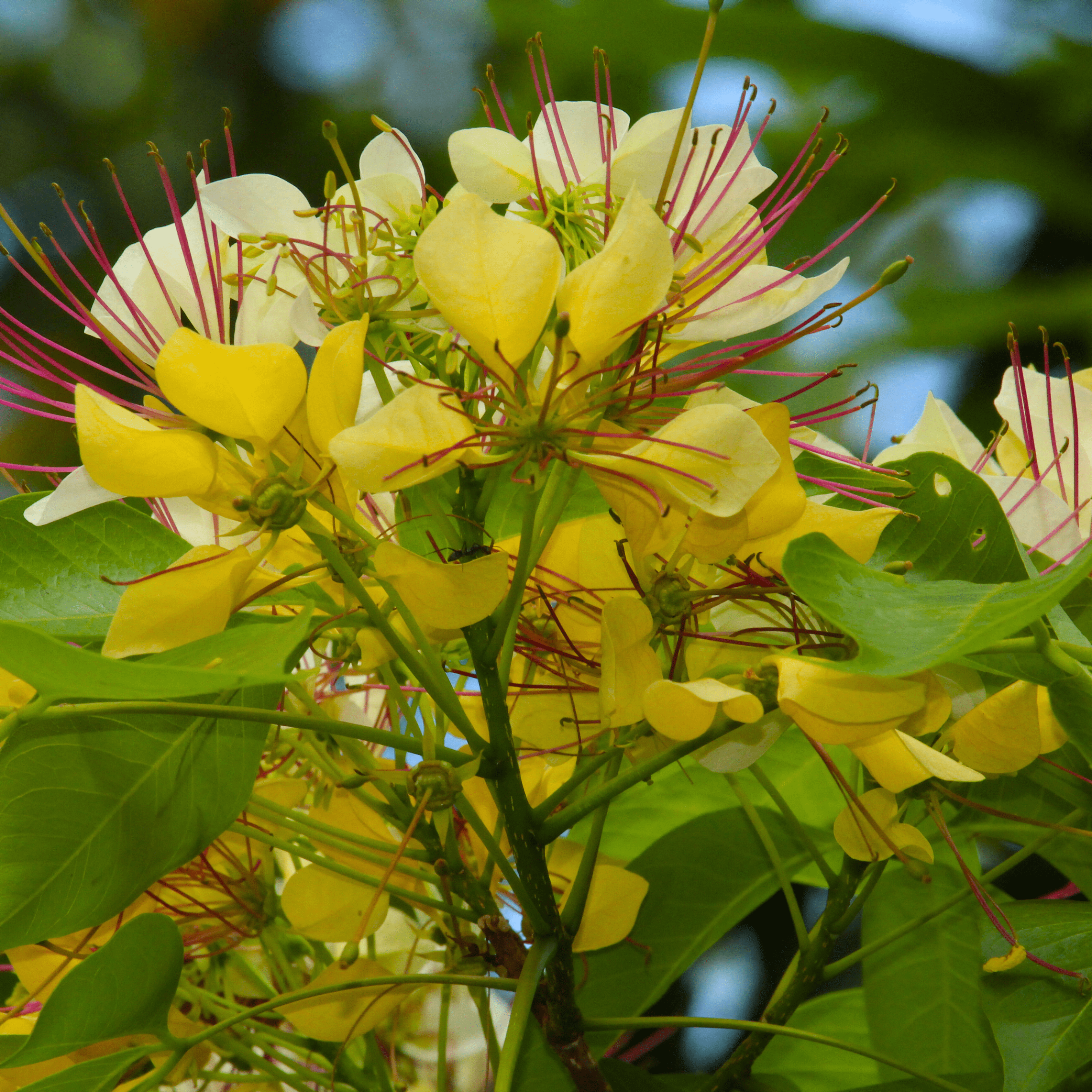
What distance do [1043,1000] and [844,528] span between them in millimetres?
198

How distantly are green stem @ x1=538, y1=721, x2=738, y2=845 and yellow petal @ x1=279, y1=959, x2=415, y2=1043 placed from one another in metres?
0.13

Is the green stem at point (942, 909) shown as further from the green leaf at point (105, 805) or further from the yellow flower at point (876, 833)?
the green leaf at point (105, 805)

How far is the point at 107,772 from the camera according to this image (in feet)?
1.29

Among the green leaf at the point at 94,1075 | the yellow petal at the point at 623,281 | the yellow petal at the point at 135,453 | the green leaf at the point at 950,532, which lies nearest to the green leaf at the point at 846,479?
the green leaf at the point at 950,532

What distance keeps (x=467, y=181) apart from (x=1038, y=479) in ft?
0.97

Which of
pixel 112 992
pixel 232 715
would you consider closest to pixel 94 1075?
pixel 112 992

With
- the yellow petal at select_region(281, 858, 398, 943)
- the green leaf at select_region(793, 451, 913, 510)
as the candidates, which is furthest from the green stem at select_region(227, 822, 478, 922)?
the green leaf at select_region(793, 451, 913, 510)

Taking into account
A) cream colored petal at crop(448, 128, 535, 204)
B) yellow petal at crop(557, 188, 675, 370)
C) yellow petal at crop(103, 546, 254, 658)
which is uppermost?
cream colored petal at crop(448, 128, 535, 204)

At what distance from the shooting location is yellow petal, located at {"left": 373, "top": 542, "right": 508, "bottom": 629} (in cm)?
36

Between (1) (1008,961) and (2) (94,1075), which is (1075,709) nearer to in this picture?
(1) (1008,961)

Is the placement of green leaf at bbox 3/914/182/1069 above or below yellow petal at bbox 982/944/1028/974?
above

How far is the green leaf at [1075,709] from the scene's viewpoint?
1.18ft

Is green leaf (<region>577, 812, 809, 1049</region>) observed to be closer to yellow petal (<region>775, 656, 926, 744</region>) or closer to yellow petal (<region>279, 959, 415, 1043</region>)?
yellow petal (<region>279, 959, 415, 1043</region>)

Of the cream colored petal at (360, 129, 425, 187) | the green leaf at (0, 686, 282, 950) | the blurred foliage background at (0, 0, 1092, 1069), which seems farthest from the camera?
the blurred foliage background at (0, 0, 1092, 1069)
